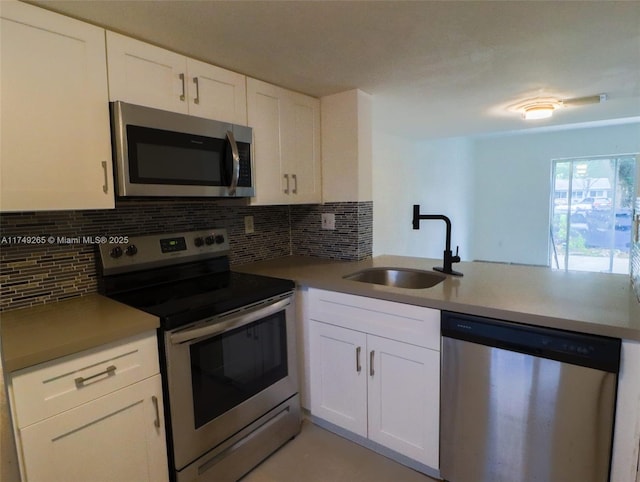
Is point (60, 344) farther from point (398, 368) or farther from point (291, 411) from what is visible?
point (398, 368)

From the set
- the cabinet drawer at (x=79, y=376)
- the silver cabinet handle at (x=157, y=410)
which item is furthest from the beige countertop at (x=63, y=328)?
the silver cabinet handle at (x=157, y=410)

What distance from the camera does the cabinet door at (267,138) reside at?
203 cm

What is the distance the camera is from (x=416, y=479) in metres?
1.69

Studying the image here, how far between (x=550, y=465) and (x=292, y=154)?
1.97m

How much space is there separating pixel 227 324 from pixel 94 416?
556mm

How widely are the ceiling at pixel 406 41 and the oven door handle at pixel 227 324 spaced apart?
1.22 meters

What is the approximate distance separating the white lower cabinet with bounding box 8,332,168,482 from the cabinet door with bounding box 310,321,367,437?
0.86m

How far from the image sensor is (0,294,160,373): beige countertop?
1.10 m

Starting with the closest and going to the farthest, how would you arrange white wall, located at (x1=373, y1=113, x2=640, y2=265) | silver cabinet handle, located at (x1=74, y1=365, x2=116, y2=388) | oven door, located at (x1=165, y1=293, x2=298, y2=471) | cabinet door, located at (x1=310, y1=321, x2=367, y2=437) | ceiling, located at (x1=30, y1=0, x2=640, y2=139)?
silver cabinet handle, located at (x1=74, y1=365, x2=116, y2=388)
ceiling, located at (x1=30, y1=0, x2=640, y2=139)
oven door, located at (x1=165, y1=293, x2=298, y2=471)
cabinet door, located at (x1=310, y1=321, x2=367, y2=437)
white wall, located at (x1=373, y1=113, x2=640, y2=265)

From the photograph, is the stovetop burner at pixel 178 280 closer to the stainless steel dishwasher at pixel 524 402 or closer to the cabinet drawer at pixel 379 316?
the cabinet drawer at pixel 379 316

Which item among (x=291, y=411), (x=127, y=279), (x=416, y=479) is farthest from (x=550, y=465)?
(x=127, y=279)

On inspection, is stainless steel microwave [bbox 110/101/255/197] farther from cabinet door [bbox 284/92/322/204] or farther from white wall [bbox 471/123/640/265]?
white wall [bbox 471/123/640/265]

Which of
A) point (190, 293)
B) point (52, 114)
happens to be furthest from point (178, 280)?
point (52, 114)

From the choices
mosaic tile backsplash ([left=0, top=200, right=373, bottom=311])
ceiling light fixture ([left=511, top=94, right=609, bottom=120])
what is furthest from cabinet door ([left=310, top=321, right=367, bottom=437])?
ceiling light fixture ([left=511, top=94, right=609, bottom=120])
